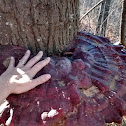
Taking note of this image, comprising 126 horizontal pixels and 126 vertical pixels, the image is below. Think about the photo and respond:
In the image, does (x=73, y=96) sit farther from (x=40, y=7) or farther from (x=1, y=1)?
(x=1, y=1)

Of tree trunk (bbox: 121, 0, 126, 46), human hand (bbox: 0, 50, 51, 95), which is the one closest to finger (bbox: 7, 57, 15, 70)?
human hand (bbox: 0, 50, 51, 95)

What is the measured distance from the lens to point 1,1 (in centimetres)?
155

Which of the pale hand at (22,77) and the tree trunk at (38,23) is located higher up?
the tree trunk at (38,23)

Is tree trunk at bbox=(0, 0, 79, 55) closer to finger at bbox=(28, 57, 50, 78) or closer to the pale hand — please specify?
the pale hand

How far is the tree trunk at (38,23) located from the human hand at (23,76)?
0.63 ft

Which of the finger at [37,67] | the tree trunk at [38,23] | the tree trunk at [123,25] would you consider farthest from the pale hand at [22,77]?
the tree trunk at [123,25]

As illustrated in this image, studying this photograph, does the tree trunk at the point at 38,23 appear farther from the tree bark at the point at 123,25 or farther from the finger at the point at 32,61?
the tree bark at the point at 123,25

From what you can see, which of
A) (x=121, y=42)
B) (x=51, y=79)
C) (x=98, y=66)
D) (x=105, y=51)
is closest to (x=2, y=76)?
(x=51, y=79)

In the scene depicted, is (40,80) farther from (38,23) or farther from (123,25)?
(123,25)

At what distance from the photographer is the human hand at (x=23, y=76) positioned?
4.61ft

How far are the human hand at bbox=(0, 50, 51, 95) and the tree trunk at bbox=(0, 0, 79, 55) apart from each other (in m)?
0.19

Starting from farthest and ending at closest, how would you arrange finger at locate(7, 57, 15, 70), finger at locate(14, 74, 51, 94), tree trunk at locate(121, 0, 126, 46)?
tree trunk at locate(121, 0, 126, 46) < finger at locate(7, 57, 15, 70) < finger at locate(14, 74, 51, 94)

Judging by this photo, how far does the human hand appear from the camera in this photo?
141cm

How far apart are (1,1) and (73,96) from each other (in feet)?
2.90
